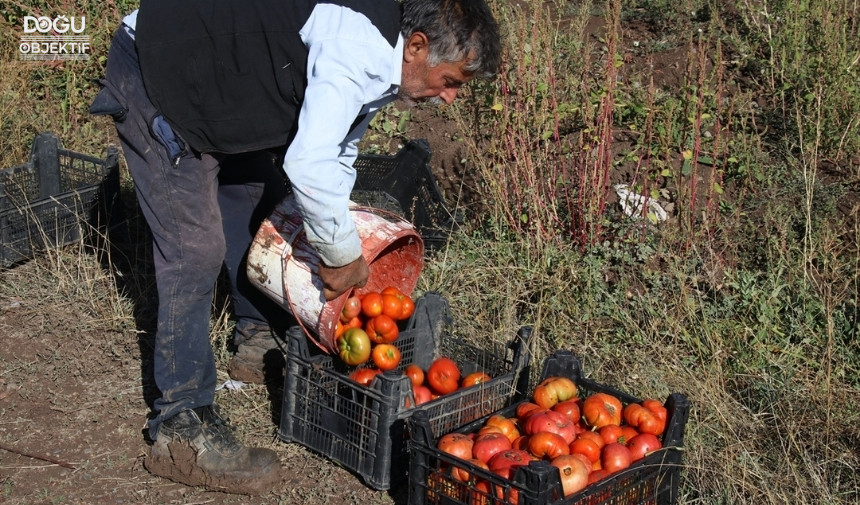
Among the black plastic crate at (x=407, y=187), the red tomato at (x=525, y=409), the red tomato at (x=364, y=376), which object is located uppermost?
the black plastic crate at (x=407, y=187)

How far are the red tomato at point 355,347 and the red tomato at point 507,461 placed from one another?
0.88m

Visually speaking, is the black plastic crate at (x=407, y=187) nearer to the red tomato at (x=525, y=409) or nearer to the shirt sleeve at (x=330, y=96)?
the red tomato at (x=525, y=409)

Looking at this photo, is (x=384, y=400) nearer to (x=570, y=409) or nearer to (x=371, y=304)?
(x=371, y=304)

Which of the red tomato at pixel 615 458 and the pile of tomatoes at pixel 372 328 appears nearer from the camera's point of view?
the red tomato at pixel 615 458

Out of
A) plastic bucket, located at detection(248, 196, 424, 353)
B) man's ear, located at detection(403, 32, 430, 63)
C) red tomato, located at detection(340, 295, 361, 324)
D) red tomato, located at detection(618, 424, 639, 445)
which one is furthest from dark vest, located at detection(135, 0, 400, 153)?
red tomato, located at detection(618, 424, 639, 445)

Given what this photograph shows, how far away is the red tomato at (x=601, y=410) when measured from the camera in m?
3.54

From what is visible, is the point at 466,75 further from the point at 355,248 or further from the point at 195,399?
the point at 195,399

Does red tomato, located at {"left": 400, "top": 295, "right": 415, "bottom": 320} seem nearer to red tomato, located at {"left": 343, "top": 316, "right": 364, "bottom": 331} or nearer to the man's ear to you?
red tomato, located at {"left": 343, "top": 316, "right": 364, "bottom": 331}

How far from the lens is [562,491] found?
9.78ft

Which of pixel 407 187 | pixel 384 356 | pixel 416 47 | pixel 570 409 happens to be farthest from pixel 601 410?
pixel 407 187

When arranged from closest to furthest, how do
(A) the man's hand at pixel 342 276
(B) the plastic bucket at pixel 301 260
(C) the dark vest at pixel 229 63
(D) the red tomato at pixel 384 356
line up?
(C) the dark vest at pixel 229 63 < (A) the man's hand at pixel 342 276 < (B) the plastic bucket at pixel 301 260 < (D) the red tomato at pixel 384 356

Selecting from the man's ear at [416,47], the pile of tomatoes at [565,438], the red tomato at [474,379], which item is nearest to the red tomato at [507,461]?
the pile of tomatoes at [565,438]

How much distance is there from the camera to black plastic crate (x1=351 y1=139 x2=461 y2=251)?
18.4ft

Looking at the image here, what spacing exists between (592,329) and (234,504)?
192 cm
